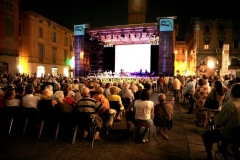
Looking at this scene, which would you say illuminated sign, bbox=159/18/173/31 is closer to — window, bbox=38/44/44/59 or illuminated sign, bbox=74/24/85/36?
illuminated sign, bbox=74/24/85/36

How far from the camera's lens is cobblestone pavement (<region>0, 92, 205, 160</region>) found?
13.3ft

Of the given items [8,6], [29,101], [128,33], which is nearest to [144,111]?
[29,101]

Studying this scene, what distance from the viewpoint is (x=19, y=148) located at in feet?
14.4

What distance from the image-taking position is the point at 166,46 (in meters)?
18.3

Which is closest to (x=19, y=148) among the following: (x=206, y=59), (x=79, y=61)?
(x=79, y=61)

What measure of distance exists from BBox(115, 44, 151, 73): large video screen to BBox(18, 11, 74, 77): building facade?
41.2ft

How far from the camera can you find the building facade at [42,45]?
94.9ft

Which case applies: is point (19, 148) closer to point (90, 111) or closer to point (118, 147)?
point (90, 111)

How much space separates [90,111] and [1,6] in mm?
25736

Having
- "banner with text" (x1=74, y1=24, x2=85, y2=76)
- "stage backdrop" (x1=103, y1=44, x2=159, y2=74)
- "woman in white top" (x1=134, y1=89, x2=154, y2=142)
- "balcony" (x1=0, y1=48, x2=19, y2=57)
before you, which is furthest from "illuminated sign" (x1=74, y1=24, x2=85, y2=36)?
"woman in white top" (x1=134, y1=89, x2=154, y2=142)

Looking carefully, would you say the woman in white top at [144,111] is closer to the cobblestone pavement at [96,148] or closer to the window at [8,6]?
the cobblestone pavement at [96,148]

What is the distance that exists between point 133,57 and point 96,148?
19.7m

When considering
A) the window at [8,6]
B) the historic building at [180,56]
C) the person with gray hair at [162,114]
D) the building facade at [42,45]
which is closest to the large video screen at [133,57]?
the building facade at [42,45]

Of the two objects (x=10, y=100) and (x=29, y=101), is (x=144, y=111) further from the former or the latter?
(x=10, y=100)
